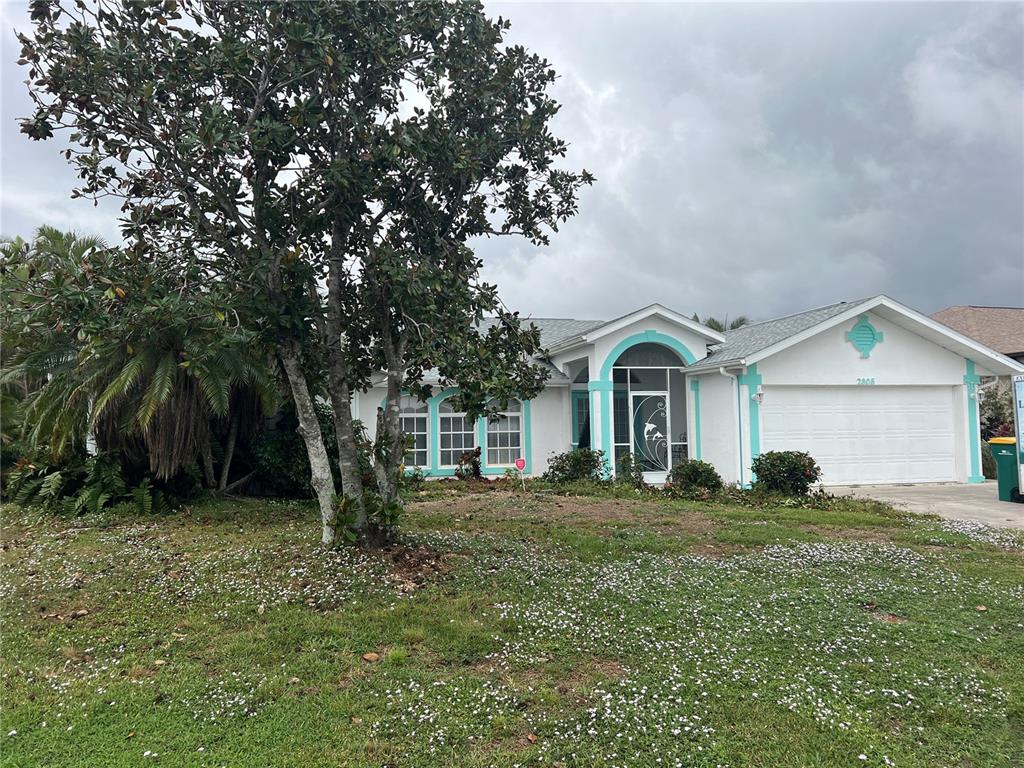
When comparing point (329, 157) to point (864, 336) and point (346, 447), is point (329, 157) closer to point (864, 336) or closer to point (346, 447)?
point (346, 447)

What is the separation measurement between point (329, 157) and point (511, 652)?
5.42 metres

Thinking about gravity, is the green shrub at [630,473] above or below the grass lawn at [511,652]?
above

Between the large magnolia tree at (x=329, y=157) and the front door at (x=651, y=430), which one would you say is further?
the front door at (x=651, y=430)

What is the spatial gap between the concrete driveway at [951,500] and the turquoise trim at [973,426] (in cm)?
29

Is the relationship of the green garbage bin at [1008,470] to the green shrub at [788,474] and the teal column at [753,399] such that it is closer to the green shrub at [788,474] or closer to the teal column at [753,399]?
the green shrub at [788,474]

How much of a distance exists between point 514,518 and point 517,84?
6.29 meters

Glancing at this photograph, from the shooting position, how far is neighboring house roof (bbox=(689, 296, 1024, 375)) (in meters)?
14.7

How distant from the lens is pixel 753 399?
14.7 meters

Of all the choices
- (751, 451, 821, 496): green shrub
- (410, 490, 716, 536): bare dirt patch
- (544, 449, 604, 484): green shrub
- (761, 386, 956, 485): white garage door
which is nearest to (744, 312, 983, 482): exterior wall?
(761, 386, 956, 485): white garage door

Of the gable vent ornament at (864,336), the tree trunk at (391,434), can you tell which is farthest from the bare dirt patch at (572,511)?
the gable vent ornament at (864,336)

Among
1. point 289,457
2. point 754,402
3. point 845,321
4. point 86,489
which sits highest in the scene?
point 845,321

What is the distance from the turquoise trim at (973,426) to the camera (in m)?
15.8

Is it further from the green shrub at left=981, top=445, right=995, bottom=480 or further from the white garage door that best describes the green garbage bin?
the green shrub at left=981, top=445, right=995, bottom=480

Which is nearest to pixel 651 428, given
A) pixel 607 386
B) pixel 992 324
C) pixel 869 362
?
pixel 607 386
